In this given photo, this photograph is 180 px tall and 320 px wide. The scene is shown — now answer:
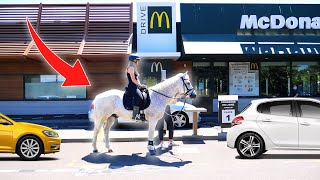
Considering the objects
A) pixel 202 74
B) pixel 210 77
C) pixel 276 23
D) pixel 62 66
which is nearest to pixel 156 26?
pixel 202 74

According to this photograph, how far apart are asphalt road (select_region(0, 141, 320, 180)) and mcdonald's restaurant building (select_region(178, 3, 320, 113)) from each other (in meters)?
12.1

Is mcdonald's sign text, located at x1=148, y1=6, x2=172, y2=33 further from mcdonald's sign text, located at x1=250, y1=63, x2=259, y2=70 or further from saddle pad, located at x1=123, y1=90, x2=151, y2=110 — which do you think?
saddle pad, located at x1=123, y1=90, x2=151, y2=110

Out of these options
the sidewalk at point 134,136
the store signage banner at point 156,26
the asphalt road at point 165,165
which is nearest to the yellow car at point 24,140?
the asphalt road at point 165,165

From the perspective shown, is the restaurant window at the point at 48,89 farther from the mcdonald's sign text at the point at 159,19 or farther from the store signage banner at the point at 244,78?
the store signage banner at the point at 244,78

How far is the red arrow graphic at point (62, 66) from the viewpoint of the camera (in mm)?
25281

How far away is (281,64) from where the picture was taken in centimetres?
2722

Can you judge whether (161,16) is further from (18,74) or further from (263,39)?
(18,74)

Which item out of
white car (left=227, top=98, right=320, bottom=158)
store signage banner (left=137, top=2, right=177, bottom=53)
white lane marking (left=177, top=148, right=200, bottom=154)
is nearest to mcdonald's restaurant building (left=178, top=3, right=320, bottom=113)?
store signage banner (left=137, top=2, right=177, bottom=53)

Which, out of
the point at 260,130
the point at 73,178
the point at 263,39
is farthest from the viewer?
the point at 263,39

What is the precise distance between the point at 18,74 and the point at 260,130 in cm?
1847

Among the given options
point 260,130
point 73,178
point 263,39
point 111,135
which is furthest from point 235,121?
point 263,39

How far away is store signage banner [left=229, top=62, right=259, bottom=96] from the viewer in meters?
27.0

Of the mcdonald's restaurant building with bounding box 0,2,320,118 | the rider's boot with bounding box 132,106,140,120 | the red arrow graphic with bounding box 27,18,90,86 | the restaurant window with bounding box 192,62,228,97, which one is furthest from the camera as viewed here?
the restaurant window with bounding box 192,62,228,97

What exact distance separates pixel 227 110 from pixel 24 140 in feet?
25.6
